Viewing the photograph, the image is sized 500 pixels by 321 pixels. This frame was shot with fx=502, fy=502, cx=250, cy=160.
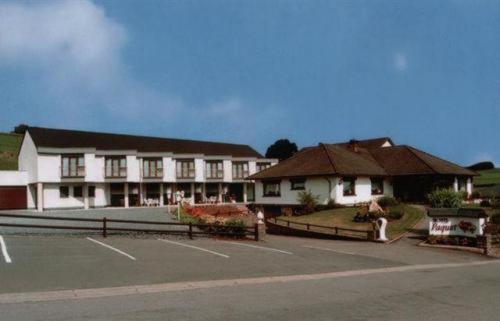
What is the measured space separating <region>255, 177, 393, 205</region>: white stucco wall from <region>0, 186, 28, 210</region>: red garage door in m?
24.7

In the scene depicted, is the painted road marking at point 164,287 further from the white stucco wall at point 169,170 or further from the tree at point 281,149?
the tree at point 281,149

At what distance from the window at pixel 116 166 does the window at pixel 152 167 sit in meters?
2.61

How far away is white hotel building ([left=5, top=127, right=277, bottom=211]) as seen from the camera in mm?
50344

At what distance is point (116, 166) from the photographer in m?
54.3

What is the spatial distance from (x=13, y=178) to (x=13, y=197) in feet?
6.46

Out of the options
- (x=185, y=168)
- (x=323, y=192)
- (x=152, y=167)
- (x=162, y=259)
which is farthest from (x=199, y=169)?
(x=162, y=259)

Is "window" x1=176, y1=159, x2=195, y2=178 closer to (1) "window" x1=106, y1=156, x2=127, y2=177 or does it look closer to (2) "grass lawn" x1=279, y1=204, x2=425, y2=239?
(1) "window" x1=106, y1=156, x2=127, y2=177

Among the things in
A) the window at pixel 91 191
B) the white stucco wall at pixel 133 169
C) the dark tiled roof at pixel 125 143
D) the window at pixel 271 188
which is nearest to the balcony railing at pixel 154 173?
the white stucco wall at pixel 133 169

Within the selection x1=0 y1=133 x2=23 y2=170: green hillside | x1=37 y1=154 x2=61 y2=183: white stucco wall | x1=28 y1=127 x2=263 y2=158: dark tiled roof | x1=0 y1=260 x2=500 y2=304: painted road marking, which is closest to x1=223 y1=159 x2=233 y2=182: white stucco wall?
x1=28 y1=127 x2=263 y2=158: dark tiled roof

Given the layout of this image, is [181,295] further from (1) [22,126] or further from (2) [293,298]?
(1) [22,126]

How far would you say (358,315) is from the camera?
9.48 m

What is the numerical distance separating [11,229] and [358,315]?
2071 cm

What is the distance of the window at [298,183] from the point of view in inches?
1690

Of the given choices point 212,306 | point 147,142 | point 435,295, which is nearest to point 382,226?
point 435,295
